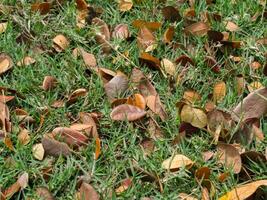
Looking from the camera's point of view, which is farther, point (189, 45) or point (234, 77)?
point (189, 45)

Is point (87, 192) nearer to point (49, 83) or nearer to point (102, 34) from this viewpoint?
point (49, 83)

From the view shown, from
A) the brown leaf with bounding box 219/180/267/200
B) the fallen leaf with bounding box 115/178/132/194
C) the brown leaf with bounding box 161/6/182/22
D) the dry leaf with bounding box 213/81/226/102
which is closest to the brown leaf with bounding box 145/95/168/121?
the dry leaf with bounding box 213/81/226/102

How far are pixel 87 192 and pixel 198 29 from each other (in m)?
1.08

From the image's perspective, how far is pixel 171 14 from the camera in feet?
9.12

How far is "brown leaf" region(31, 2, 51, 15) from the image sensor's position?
2.81 meters

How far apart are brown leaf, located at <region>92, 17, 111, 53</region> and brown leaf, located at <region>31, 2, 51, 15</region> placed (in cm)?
24

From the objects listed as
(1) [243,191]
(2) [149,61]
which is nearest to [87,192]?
(1) [243,191]

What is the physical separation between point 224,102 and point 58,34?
872 millimetres

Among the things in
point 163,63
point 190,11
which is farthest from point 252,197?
point 190,11

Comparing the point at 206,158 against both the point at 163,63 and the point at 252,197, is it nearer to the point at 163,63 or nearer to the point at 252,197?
the point at 252,197

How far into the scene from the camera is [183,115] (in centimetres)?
218

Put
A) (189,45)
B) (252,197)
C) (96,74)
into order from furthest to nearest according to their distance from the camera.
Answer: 1. (189,45)
2. (96,74)
3. (252,197)

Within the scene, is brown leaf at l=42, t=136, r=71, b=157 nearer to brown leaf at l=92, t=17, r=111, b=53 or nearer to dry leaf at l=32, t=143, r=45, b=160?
dry leaf at l=32, t=143, r=45, b=160

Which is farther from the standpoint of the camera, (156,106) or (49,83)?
(49,83)
